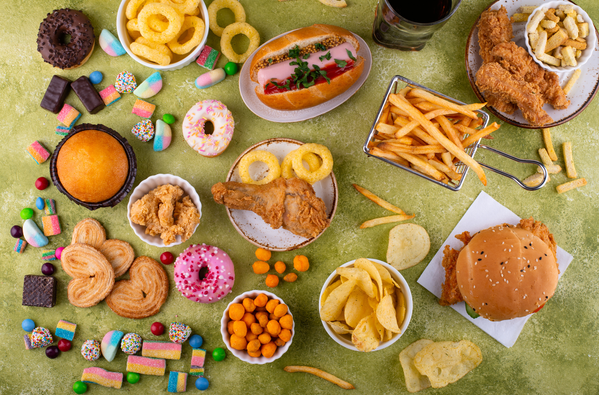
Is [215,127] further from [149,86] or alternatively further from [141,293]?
[141,293]

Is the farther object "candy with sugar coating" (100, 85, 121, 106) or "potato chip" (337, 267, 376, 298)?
"candy with sugar coating" (100, 85, 121, 106)

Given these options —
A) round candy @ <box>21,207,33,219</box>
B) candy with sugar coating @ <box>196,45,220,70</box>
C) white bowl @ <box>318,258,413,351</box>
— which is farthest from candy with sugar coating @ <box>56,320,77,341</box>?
candy with sugar coating @ <box>196,45,220,70</box>

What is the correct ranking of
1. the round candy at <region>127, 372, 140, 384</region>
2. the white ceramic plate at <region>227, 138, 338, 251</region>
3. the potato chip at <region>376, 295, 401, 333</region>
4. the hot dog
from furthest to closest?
the round candy at <region>127, 372, 140, 384</region> → the white ceramic plate at <region>227, 138, 338, 251</region> → the hot dog → the potato chip at <region>376, 295, 401, 333</region>

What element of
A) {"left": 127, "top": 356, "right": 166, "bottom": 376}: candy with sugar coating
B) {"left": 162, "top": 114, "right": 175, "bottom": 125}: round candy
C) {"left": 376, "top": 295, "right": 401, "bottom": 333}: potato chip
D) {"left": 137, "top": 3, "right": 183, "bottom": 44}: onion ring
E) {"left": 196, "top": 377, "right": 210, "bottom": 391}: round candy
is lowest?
{"left": 196, "top": 377, "right": 210, "bottom": 391}: round candy

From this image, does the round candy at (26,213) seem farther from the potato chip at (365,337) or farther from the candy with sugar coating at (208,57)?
the potato chip at (365,337)

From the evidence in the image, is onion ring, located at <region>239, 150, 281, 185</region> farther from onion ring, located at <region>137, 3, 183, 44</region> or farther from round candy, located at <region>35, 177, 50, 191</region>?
round candy, located at <region>35, 177, 50, 191</region>

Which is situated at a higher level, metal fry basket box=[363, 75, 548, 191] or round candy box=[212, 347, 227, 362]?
metal fry basket box=[363, 75, 548, 191]

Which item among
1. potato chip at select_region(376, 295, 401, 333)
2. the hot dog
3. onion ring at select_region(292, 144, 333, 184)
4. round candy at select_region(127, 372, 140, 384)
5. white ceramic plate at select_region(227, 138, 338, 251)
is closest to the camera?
potato chip at select_region(376, 295, 401, 333)

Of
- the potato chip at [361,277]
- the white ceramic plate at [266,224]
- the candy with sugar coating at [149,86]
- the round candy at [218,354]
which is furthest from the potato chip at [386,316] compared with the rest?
the candy with sugar coating at [149,86]
